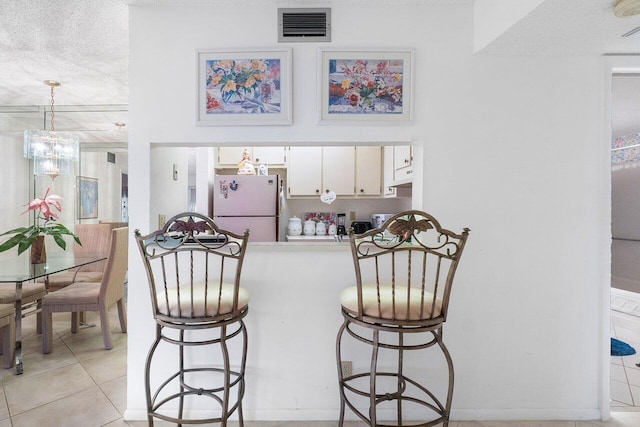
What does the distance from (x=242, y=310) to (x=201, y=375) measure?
2.07 feet

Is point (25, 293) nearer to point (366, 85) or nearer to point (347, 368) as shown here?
point (347, 368)

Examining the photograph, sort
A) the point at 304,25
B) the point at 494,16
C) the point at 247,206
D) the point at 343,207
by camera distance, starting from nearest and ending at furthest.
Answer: the point at 494,16 → the point at 304,25 → the point at 247,206 → the point at 343,207

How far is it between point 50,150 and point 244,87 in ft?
10.7

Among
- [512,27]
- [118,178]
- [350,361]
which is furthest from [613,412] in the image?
[118,178]

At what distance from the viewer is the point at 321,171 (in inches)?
152

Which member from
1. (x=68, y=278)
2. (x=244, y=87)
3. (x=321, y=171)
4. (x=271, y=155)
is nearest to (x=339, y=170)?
(x=321, y=171)

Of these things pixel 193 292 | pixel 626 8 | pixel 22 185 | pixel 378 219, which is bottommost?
pixel 193 292

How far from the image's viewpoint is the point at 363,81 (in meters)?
1.78

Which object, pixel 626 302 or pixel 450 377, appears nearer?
pixel 450 377

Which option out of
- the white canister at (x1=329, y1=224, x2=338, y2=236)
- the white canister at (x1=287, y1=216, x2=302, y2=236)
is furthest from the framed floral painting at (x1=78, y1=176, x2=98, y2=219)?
the white canister at (x1=329, y1=224, x2=338, y2=236)

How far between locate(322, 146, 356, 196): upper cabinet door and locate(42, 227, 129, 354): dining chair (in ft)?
7.31

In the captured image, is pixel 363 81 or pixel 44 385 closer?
pixel 363 81

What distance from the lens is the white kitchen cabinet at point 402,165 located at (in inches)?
113

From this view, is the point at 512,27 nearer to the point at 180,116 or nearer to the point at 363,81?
the point at 363,81
